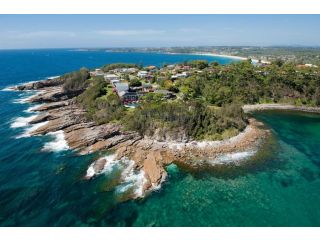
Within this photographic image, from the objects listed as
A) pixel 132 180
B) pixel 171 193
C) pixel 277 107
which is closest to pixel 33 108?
pixel 132 180

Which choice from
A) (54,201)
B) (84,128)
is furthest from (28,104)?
(54,201)

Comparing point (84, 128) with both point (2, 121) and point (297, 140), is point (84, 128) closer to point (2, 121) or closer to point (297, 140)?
point (2, 121)

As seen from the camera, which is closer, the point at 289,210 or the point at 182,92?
the point at 289,210

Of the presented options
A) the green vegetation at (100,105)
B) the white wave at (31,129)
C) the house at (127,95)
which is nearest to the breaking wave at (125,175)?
the green vegetation at (100,105)

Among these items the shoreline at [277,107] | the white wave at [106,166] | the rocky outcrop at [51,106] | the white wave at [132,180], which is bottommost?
the shoreline at [277,107]

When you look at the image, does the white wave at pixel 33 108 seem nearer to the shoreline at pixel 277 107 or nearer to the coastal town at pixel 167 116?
the coastal town at pixel 167 116

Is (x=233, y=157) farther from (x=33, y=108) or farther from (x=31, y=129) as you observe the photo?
(x=33, y=108)
